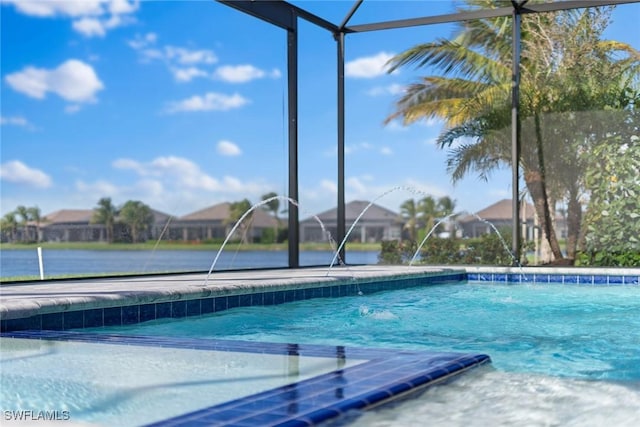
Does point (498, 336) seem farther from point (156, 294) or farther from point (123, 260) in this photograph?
point (123, 260)

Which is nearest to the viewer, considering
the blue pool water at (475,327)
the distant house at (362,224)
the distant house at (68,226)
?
the blue pool water at (475,327)

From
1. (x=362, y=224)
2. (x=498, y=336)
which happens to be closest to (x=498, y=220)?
(x=498, y=336)

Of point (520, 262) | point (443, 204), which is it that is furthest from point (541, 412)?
point (443, 204)

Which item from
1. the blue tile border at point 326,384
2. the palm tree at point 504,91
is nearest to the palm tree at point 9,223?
the palm tree at point 504,91

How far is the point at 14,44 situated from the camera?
28.5 metres

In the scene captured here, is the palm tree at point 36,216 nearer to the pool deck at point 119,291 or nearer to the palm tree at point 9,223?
the palm tree at point 9,223

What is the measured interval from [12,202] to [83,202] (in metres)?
2.45

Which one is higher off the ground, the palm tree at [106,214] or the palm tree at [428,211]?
the palm tree at [106,214]

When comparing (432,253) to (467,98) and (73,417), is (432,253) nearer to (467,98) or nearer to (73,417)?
(467,98)

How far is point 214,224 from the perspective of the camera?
2892 cm

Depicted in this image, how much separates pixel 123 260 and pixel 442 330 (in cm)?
2598

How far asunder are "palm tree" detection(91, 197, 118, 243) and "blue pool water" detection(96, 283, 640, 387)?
24192mm

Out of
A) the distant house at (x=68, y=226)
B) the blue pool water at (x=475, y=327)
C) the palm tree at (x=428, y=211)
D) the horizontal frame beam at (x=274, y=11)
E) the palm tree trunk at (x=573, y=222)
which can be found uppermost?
the horizontal frame beam at (x=274, y=11)

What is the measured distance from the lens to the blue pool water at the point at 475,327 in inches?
132
